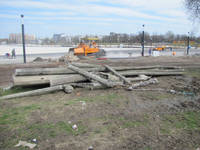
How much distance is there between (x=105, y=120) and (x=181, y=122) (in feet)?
5.97

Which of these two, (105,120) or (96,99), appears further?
(96,99)

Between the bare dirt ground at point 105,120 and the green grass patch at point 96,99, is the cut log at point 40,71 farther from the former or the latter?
the green grass patch at point 96,99

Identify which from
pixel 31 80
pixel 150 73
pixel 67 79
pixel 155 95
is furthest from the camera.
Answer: pixel 150 73

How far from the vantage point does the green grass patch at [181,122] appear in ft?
13.8

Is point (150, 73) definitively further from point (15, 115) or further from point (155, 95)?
point (15, 115)

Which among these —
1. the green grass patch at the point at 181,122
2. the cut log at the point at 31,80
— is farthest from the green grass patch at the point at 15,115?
the green grass patch at the point at 181,122

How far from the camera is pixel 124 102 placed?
234 inches

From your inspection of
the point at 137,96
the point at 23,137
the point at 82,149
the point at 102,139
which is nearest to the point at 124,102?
the point at 137,96

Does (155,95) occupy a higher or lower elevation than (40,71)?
lower

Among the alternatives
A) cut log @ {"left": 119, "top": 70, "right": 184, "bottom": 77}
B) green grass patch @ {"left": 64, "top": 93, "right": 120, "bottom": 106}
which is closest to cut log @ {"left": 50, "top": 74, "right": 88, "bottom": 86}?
green grass patch @ {"left": 64, "top": 93, "right": 120, "bottom": 106}

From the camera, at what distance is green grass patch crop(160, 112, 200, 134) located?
13.8 ft

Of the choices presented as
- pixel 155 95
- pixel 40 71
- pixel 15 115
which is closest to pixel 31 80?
pixel 40 71

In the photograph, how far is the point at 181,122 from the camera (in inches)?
177

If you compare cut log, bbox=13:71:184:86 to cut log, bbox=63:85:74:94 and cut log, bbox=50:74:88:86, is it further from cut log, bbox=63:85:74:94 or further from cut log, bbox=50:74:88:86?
cut log, bbox=63:85:74:94
